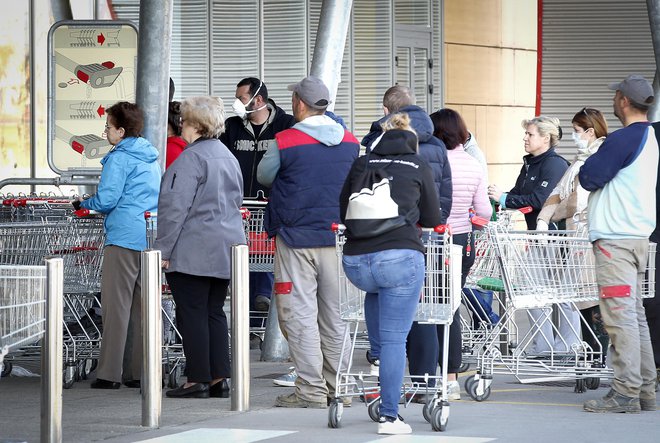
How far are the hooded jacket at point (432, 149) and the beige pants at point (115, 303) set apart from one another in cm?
218

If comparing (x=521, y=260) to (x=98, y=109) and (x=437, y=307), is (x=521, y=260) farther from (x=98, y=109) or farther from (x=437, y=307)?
(x=98, y=109)

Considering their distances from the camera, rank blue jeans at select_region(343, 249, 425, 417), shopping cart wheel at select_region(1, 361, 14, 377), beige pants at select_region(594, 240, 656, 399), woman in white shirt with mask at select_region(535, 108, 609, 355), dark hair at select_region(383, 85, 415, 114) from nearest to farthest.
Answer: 1. blue jeans at select_region(343, 249, 425, 417)
2. beige pants at select_region(594, 240, 656, 399)
3. dark hair at select_region(383, 85, 415, 114)
4. woman in white shirt with mask at select_region(535, 108, 609, 355)
5. shopping cart wheel at select_region(1, 361, 14, 377)

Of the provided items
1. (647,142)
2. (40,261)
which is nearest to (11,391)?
(40,261)

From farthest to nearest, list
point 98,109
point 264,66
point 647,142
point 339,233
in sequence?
point 264,66
point 98,109
point 647,142
point 339,233

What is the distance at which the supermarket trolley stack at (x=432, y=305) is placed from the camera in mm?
8539

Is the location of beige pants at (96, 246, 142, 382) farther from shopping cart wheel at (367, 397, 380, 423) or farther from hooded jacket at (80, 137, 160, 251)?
shopping cart wheel at (367, 397, 380, 423)

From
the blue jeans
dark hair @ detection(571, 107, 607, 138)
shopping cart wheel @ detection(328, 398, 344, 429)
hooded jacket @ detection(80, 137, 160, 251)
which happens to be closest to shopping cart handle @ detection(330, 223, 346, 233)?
the blue jeans

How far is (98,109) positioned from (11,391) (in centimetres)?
258

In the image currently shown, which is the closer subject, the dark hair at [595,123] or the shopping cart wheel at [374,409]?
the shopping cart wheel at [374,409]

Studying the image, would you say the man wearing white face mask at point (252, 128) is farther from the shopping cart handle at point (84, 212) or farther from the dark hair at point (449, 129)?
the dark hair at point (449, 129)

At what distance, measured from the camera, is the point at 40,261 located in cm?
1057

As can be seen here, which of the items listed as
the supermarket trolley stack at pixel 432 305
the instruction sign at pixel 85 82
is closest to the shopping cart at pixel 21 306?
the supermarket trolley stack at pixel 432 305

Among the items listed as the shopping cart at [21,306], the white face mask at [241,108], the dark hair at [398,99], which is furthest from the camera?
the white face mask at [241,108]

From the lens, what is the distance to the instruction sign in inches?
467
